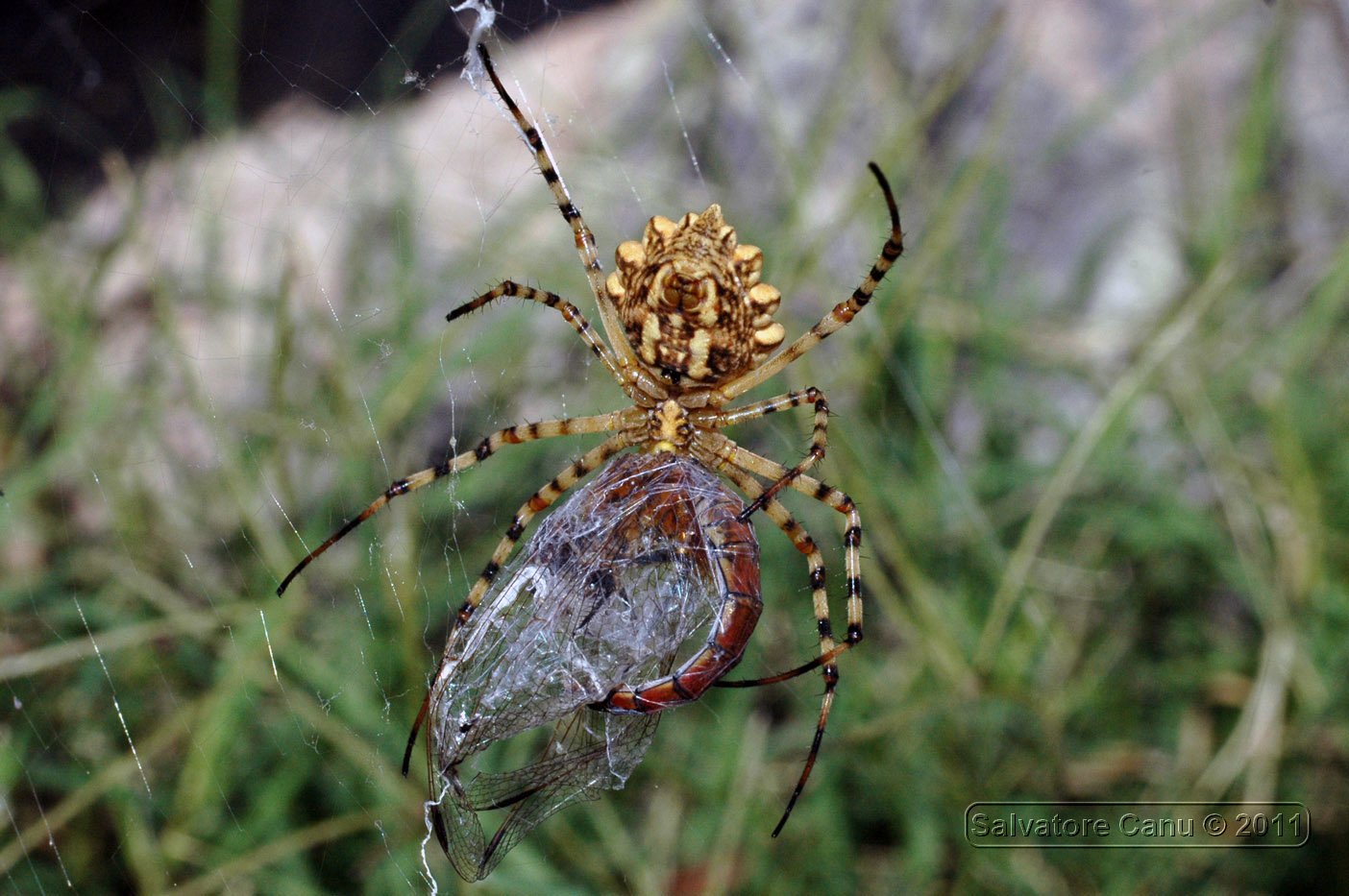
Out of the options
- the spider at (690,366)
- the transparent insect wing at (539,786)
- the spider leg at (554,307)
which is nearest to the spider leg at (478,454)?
the spider at (690,366)

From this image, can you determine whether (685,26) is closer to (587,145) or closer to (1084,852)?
(587,145)

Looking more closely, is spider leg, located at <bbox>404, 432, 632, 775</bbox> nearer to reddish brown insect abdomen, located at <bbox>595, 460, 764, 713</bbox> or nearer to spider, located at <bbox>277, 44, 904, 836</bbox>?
spider, located at <bbox>277, 44, 904, 836</bbox>

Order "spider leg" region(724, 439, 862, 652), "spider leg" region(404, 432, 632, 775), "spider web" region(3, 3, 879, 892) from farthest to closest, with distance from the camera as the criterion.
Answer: "spider web" region(3, 3, 879, 892) → "spider leg" region(724, 439, 862, 652) → "spider leg" region(404, 432, 632, 775)

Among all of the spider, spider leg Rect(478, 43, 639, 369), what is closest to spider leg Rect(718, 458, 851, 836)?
the spider

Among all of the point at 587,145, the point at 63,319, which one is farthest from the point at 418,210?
A: the point at 63,319

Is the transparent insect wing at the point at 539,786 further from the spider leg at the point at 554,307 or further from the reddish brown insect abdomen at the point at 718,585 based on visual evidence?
the spider leg at the point at 554,307
